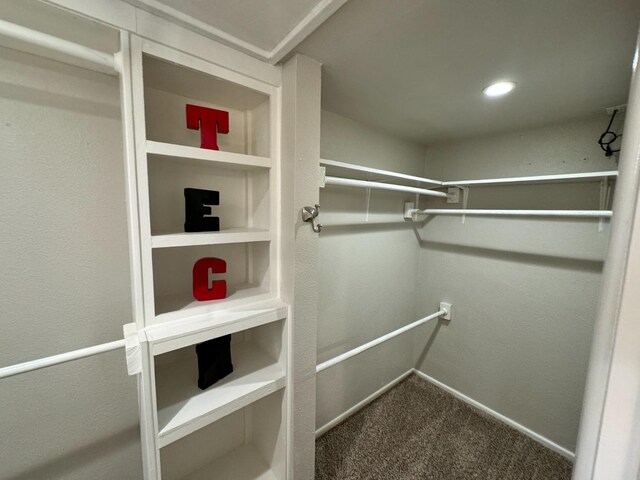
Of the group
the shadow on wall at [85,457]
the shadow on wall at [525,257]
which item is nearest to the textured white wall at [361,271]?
the shadow on wall at [525,257]

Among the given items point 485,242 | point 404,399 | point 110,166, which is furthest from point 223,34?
point 404,399

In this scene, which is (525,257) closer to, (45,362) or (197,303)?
(197,303)

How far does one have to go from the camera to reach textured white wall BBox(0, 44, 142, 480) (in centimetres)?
79

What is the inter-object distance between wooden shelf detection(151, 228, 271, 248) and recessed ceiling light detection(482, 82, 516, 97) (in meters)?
1.14

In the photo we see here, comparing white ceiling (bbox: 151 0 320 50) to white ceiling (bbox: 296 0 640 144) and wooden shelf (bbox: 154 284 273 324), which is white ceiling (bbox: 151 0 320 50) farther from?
wooden shelf (bbox: 154 284 273 324)

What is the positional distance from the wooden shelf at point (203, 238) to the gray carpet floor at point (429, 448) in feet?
4.35

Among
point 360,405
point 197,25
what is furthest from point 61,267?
point 360,405

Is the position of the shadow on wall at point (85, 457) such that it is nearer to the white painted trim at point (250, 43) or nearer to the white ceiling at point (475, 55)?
the white painted trim at point (250, 43)

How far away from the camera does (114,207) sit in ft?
3.09

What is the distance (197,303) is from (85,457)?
0.72m

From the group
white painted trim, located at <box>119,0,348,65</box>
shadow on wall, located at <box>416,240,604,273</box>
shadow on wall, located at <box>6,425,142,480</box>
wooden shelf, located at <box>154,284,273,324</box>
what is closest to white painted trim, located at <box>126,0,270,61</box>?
white painted trim, located at <box>119,0,348,65</box>

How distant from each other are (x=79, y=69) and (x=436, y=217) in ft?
6.91

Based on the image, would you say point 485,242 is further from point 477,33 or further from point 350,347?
point 477,33

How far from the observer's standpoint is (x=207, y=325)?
840 mm
